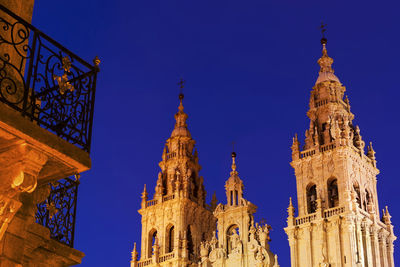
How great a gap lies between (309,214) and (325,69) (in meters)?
11.0

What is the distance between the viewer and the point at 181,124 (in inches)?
1956

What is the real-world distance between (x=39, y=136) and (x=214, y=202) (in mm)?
41728

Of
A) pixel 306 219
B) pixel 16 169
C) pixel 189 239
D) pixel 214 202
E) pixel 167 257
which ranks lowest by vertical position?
pixel 16 169

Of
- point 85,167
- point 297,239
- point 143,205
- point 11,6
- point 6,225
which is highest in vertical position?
point 143,205

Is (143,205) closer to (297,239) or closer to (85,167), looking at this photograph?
(297,239)

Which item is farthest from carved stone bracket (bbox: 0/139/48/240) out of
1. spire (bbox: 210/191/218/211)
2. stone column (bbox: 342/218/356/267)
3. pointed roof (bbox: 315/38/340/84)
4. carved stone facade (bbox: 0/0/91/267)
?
spire (bbox: 210/191/218/211)

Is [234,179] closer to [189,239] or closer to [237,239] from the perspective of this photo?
[237,239]

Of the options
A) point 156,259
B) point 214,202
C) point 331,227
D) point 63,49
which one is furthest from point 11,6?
point 214,202

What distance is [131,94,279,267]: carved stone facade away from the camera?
38741 millimetres

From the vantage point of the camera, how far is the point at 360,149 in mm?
39656

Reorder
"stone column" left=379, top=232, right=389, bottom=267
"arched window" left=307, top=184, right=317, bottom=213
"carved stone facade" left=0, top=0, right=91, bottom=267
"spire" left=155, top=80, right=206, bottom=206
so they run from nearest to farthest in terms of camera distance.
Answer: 1. "carved stone facade" left=0, top=0, right=91, bottom=267
2. "stone column" left=379, top=232, right=389, bottom=267
3. "arched window" left=307, top=184, right=317, bottom=213
4. "spire" left=155, top=80, right=206, bottom=206

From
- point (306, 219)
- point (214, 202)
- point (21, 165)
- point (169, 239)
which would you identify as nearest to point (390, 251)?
point (306, 219)

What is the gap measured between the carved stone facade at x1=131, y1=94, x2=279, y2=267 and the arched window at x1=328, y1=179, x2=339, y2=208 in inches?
153

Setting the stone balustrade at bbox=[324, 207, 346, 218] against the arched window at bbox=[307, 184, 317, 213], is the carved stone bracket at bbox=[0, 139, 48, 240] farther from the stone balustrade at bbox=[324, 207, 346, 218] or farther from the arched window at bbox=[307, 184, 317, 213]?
the arched window at bbox=[307, 184, 317, 213]
